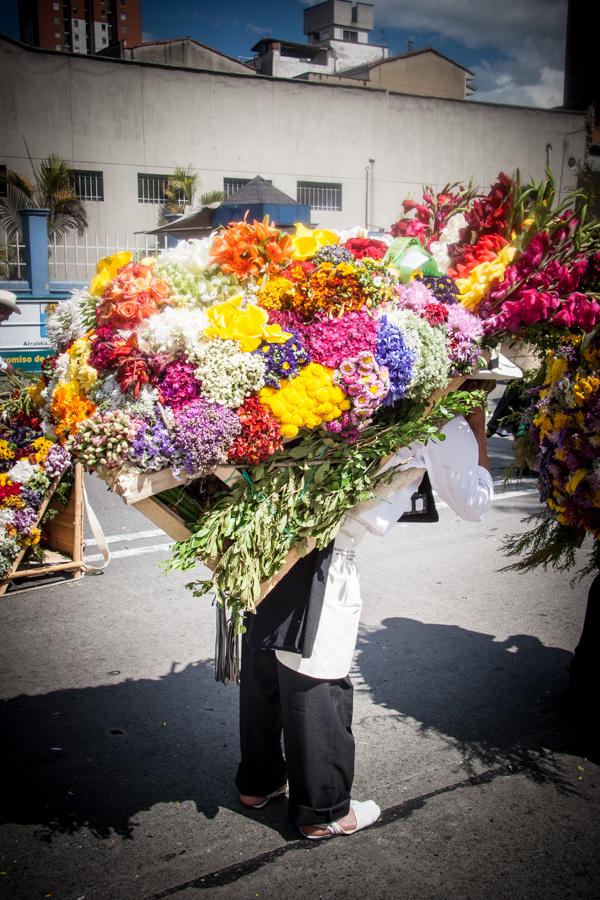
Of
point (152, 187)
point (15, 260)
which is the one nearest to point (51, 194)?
point (152, 187)

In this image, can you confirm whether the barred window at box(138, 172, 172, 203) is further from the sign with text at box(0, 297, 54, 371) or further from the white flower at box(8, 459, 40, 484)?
the white flower at box(8, 459, 40, 484)

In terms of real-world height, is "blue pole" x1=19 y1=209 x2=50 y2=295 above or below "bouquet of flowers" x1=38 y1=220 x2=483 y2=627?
above

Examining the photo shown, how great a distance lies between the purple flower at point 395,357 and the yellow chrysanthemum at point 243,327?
1.08 feet

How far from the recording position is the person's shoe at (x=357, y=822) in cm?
290

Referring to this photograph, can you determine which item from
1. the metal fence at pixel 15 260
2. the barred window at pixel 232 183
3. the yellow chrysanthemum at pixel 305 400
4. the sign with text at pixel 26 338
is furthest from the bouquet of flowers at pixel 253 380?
the barred window at pixel 232 183

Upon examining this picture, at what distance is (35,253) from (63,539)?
9.39m

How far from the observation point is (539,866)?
9.09ft

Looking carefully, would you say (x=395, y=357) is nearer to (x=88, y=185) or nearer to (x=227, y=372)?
(x=227, y=372)

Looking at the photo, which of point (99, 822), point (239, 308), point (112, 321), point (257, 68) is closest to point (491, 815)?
point (99, 822)

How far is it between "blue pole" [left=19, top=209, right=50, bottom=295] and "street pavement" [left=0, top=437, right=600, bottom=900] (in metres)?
9.41

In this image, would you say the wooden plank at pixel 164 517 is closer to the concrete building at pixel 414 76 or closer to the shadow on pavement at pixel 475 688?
the shadow on pavement at pixel 475 688

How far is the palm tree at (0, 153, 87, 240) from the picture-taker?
67.7 ft

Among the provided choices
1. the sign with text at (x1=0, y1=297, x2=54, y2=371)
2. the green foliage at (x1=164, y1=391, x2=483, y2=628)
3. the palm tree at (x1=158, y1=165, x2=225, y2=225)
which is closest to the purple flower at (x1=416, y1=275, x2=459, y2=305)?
the green foliage at (x1=164, y1=391, x2=483, y2=628)

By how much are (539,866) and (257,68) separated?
120ft
